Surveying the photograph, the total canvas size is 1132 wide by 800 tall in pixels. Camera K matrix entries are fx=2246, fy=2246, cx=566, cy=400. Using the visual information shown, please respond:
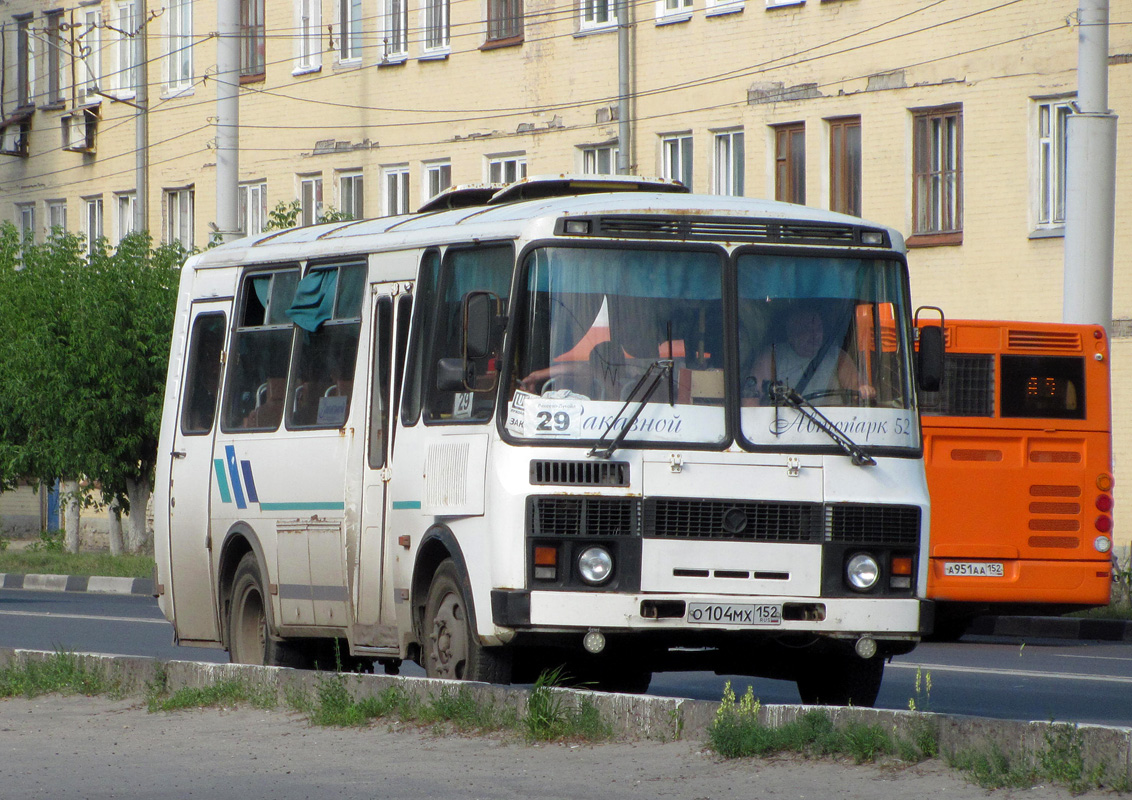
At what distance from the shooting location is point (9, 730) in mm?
10516

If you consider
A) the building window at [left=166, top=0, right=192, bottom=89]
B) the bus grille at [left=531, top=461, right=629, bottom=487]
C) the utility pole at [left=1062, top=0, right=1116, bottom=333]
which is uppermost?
the building window at [left=166, top=0, right=192, bottom=89]

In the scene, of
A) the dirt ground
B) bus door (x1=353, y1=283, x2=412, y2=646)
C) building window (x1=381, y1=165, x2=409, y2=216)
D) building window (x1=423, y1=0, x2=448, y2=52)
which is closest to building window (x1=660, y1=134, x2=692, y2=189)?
building window (x1=423, y1=0, x2=448, y2=52)

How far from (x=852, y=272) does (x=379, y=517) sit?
2817mm

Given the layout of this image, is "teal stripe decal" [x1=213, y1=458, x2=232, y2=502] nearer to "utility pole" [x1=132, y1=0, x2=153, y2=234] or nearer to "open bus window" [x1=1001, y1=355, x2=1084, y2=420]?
"open bus window" [x1=1001, y1=355, x2=1084, y2=420]

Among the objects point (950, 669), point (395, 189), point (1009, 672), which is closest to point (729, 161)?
point (395, 189)

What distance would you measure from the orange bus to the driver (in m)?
6.91

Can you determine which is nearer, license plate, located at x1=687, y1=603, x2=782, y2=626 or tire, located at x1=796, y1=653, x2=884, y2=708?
license plate, located at x1=687, y1=603, x2=782, y2=626

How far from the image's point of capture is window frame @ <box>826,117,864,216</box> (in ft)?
95.0

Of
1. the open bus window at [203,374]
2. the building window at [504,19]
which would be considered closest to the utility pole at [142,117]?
the building window at [504,19]

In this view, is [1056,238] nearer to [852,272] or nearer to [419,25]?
[419,25]

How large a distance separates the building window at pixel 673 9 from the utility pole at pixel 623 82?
0.49m

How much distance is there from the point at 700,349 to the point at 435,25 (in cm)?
2563

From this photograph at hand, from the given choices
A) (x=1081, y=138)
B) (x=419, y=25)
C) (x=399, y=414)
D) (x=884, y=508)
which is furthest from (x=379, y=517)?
(x=419, y=25)

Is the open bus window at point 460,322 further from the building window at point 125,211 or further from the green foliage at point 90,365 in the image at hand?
the building window at point 125,211
